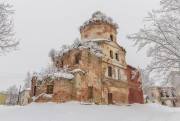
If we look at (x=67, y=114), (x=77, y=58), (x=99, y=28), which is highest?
(x=99, y=28)

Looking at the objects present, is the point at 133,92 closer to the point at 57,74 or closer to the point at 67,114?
the point at 57,74

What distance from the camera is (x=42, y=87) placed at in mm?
27219

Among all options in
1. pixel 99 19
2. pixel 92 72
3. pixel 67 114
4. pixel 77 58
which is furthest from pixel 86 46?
pixel 67 114

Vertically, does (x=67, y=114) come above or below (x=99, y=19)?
below

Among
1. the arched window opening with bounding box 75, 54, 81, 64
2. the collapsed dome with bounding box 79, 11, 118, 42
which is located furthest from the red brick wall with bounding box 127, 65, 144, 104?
the arched window opening with bounding box 75, 54, 81, 64

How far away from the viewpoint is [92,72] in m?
29.1

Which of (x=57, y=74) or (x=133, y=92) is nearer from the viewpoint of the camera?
(x=57, y=74)

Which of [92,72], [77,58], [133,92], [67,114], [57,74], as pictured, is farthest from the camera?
[133,92]

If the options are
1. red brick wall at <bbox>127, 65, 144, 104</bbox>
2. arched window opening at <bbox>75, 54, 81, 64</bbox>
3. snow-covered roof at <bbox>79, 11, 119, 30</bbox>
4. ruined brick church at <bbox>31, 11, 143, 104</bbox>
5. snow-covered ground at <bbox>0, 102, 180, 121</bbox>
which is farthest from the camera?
snow-covered roof at <bbox>79, 11, 119, 30</bbox>

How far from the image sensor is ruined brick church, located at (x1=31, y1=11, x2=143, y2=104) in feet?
88.3

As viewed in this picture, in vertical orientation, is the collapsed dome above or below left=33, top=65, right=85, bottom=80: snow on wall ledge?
above

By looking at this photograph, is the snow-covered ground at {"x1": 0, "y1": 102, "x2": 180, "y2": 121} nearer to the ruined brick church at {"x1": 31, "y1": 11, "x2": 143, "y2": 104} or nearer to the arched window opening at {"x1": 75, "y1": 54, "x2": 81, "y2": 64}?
the ruined brick church at {"x1": 31, "y1": 11, "x2": 143, "y2": 104}

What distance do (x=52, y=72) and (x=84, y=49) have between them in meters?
5.65

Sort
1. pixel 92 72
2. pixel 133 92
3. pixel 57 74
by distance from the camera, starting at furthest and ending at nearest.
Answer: pixel 133 92
pixel 92 72
pixel 57 74
